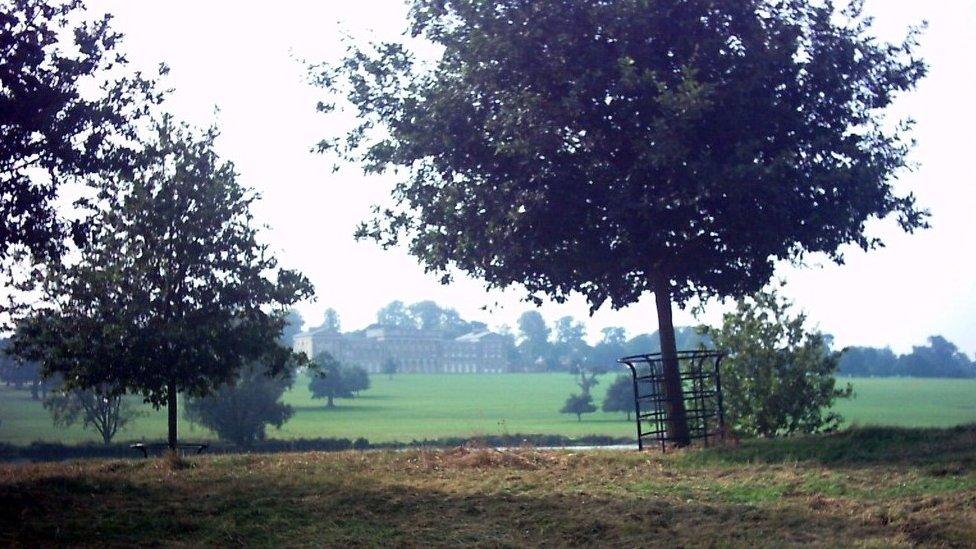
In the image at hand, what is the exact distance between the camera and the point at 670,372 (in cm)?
1855

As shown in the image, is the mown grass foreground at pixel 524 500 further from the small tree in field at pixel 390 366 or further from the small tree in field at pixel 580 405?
the small tree in field at pixel 390 366

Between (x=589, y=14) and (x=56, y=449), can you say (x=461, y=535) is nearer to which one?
(x=589, y=14)

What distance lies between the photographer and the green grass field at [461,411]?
125 ft

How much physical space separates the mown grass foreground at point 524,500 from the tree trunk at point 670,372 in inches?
123

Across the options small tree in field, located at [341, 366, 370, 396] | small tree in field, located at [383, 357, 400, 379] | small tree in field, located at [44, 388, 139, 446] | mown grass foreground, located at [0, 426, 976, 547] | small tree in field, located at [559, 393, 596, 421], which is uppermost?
small tree in field, located at [383, 357, 400, 379]

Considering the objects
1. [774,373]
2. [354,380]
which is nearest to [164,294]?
[774,373]

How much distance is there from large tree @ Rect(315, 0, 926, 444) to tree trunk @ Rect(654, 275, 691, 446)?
0.04 metres

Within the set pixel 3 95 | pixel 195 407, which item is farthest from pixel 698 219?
pixel 195 407

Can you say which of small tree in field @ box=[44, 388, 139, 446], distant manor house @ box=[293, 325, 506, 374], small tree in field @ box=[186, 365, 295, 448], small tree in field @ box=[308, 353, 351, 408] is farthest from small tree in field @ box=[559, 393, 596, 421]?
small tree in field @ box=[44, 388, 139, 446]

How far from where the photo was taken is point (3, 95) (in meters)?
13.3

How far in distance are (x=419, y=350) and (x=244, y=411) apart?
179ft

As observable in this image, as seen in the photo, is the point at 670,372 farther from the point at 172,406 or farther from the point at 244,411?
the point at 244,411

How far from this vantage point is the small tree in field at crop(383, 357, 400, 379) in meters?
96.7

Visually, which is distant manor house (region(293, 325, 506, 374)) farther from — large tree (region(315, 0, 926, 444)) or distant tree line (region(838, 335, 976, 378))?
large tree (region(315, 0, 926, 444))
